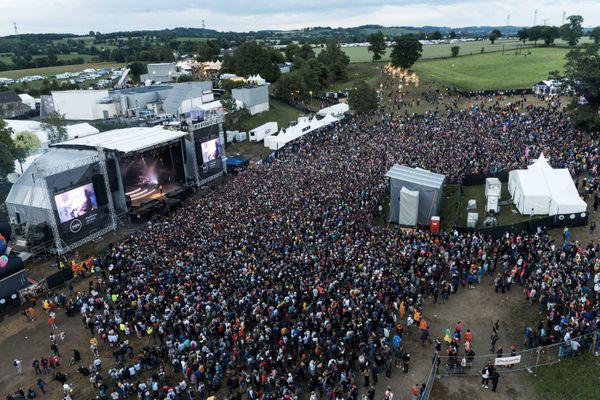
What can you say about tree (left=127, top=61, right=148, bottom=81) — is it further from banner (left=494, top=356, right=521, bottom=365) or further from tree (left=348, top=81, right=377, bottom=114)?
banner (left=494, top=356, right=521, bottom=365)

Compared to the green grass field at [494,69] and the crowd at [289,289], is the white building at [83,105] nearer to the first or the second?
the crowd at [289,289]

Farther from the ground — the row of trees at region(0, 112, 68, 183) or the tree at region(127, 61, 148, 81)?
the tree at region(127, 61, 148, 81)

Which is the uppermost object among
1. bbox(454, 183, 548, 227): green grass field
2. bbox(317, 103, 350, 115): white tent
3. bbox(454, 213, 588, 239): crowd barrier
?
bbox(317, 103, 350, 115): white tent

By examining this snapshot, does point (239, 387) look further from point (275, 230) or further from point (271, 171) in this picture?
point (271, 171)

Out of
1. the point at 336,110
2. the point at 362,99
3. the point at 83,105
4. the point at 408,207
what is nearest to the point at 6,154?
the point at 83,105

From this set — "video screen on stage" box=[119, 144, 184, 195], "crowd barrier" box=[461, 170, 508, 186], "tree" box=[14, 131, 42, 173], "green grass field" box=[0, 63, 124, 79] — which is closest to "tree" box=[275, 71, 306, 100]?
"video screen on stage" box=[119, 144, 184, 195]
